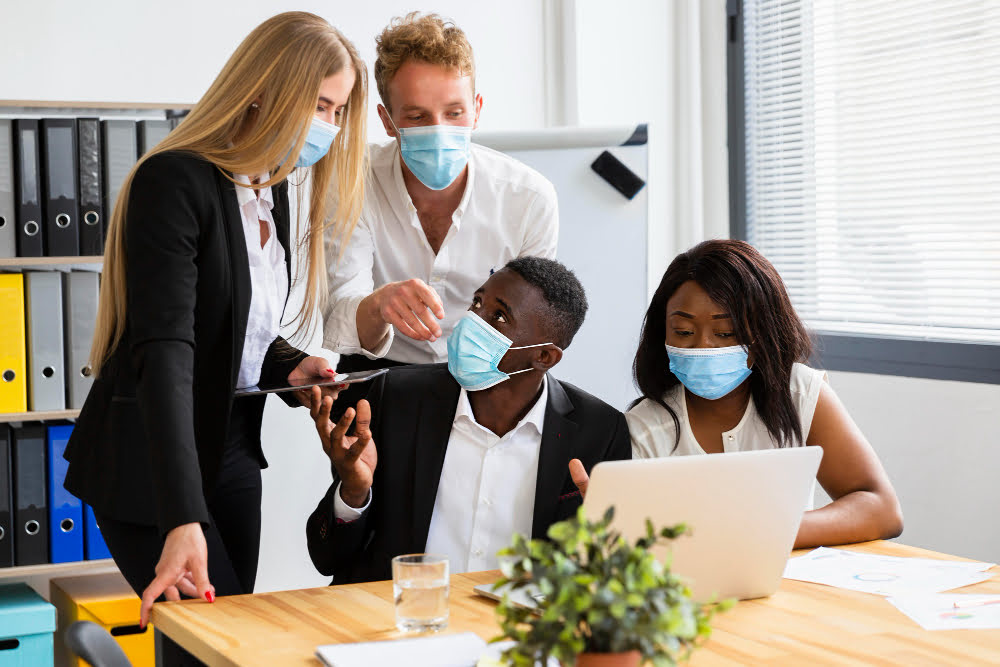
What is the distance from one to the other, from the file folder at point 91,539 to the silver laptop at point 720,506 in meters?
1.92

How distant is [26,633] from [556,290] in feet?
5.34

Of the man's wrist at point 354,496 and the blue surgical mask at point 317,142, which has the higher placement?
the blue surgical mask at point 317,142

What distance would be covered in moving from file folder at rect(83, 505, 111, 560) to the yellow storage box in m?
0.10

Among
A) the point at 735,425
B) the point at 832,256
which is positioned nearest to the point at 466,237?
the point at 735,425

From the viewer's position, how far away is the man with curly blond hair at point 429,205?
79.0 inches

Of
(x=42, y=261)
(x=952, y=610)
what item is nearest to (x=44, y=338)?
(x=42, y=261)

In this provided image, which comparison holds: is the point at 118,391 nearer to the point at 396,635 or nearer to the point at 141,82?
the point at 396,635

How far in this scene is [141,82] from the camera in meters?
3.07

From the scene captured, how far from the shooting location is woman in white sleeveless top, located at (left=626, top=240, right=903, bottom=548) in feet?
5.95

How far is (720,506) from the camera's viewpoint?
125 cm

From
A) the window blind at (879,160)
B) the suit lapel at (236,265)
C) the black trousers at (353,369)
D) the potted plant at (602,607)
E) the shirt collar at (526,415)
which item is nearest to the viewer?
the potted plant at (602,607)

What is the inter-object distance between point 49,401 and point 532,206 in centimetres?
135

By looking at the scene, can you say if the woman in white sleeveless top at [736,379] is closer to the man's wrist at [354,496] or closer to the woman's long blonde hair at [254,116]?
the man's wrist at [354,496]

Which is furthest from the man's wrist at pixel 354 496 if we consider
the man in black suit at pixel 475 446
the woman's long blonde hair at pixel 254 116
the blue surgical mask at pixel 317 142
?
the blue surgical mask at pixel 317 142
